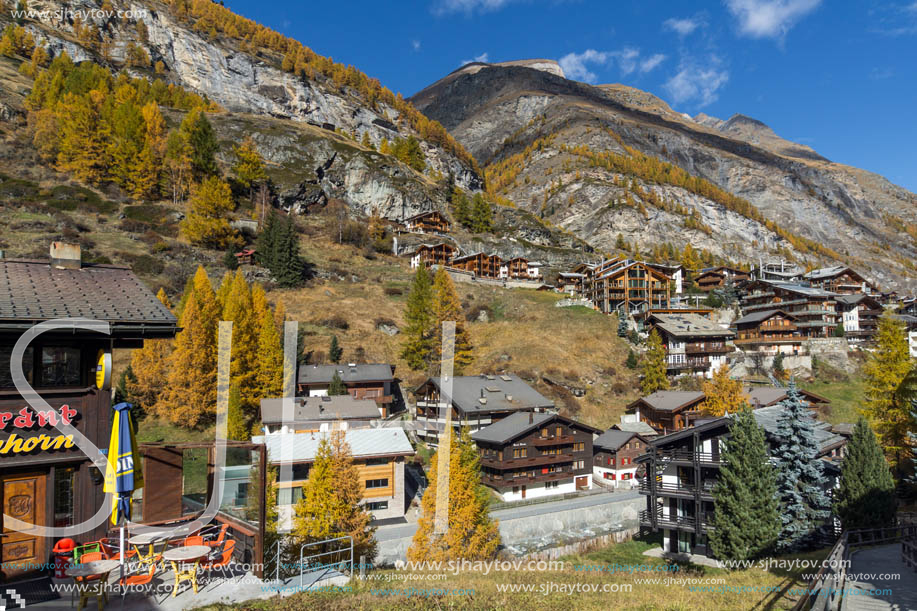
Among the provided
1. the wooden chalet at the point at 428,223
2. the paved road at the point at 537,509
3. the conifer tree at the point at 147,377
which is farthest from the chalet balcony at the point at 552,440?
the wooden chalet at the point at 428,223

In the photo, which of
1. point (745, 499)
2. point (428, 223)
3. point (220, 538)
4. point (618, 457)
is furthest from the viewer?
point (428, 223)

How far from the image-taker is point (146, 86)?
434ft

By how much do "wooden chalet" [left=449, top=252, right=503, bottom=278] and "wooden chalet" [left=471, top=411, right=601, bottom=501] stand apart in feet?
215

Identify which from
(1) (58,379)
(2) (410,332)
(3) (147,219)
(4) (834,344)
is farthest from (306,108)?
(1) (58,379)

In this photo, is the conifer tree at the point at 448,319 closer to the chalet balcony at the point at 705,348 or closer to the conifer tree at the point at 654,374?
the conifer tree at the point at 654,374

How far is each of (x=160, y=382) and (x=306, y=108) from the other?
502ft

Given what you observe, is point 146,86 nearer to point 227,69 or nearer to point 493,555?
point 227,69

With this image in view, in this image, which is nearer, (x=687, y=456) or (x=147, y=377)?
(x=687, y=456)

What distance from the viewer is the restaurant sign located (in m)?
11.7

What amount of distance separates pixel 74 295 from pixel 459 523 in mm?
22452

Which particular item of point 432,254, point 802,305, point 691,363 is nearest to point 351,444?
point 691,363

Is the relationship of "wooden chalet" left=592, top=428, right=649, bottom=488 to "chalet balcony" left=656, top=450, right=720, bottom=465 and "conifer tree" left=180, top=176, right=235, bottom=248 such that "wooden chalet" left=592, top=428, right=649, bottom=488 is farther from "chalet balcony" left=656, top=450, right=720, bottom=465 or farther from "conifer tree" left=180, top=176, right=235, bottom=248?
"conifer tree" left=180, top=176, right=235, bottom=248

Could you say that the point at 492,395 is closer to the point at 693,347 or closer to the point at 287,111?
the point at 693,347

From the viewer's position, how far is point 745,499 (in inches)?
1137
